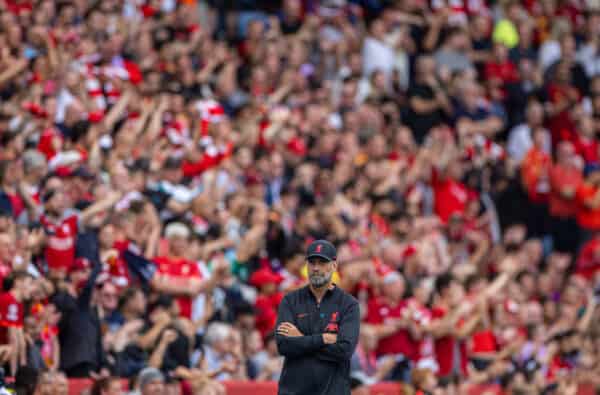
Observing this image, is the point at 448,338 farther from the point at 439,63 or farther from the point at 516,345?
the point at 439,63

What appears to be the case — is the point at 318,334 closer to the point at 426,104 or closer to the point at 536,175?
the point at 426,104

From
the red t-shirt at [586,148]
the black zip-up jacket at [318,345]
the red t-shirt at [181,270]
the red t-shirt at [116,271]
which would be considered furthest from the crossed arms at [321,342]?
the red t-shirt at [586,148]

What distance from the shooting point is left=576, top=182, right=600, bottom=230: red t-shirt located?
22.7m

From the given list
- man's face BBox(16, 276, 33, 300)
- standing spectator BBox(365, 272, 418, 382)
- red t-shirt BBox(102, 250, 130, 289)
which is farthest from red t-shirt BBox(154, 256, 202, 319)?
standing spectator BBox(365, 272, 418, 382)

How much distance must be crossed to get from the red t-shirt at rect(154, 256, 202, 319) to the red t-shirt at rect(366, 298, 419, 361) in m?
2.57

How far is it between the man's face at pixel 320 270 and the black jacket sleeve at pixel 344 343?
0.99 feet

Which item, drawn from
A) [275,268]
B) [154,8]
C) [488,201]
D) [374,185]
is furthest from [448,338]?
[154,8]

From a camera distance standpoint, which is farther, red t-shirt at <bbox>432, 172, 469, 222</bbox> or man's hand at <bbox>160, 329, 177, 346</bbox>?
red t-shirt at <bbox>432, 172, 469, 222</bbox>

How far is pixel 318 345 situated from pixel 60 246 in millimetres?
4434

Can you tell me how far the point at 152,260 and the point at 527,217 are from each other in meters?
9.45

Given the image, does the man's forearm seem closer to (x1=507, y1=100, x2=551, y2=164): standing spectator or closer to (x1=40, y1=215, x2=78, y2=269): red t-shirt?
(x1=40, y1=215, x2=78, y2=269): red t-shirt

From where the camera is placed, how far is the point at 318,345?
419 inches

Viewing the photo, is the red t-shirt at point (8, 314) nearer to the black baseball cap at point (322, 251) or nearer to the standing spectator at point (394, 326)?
the black baseball cap at point (322, 251)

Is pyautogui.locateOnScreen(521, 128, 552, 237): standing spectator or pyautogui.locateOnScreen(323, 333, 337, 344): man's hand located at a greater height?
pyautogui.locateOnScreen(521, 128, 552, 237): standing spectator
